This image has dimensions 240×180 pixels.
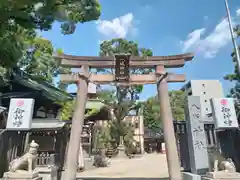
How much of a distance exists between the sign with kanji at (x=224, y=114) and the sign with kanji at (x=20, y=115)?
6359mm

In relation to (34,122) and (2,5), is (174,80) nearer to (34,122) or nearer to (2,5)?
(2,5)

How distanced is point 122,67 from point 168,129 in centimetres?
269

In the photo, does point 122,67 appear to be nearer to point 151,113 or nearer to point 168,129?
point 168,129

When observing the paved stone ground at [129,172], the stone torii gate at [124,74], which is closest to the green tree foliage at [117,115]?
the paved stone ground at [129,172]

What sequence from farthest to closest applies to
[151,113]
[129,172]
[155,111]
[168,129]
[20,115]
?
[151,113] → [155,111] → [129,172] → [20,115] → [168,129]

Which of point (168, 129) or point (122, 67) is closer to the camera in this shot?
point (168, 129)

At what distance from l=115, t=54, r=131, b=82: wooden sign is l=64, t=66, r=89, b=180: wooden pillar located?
1097 millimetres

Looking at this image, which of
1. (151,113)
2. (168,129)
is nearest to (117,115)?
(151,113)

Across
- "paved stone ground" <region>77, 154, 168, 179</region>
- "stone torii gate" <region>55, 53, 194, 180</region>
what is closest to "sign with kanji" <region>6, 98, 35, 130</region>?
"stone torii gate" <region>55, 53, 194, 180</region>

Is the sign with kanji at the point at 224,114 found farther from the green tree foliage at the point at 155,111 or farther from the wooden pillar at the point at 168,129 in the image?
the green tree foliage at the point at 155,111

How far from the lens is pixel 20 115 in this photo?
736 centimetres

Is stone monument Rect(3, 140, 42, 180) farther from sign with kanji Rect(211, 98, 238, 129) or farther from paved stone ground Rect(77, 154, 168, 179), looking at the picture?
sign with kanji Rect(211, 98, 238, 129)

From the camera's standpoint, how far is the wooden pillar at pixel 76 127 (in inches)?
269

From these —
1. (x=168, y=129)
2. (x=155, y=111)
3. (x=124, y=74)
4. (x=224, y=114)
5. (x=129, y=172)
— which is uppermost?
(x=155, y=111)
